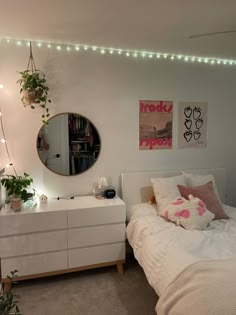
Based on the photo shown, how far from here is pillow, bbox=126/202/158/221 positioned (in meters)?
2.58

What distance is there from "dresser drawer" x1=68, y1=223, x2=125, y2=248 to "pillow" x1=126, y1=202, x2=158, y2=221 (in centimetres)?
22

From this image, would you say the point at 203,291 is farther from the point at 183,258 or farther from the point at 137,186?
the point at 137,186

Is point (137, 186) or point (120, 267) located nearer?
point (120, 267)

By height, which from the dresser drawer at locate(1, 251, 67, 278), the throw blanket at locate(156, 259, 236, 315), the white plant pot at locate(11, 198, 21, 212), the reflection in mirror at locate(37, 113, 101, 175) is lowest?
the dresser drawer at locate(1, 251, 67, 278)

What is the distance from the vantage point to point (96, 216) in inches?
95.3

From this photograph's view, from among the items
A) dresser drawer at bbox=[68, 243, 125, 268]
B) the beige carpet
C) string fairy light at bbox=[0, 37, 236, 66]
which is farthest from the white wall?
the beige carpet

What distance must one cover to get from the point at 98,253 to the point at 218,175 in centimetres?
190

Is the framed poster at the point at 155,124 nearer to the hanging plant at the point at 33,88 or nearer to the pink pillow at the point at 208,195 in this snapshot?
the pink pillow at the point at 208,195

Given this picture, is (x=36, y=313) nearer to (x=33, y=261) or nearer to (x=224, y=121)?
A: (x=33, y=261)

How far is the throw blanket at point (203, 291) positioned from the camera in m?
1.25

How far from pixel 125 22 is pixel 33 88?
3.56 feet

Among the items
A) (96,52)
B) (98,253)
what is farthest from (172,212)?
(96,52)

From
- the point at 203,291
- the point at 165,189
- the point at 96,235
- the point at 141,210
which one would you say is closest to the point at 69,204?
the point at 96,235

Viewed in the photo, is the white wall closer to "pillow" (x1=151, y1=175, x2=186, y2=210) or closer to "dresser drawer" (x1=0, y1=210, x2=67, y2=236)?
"pillow" (x1=151, y1=175, x2=186, y2=210)
